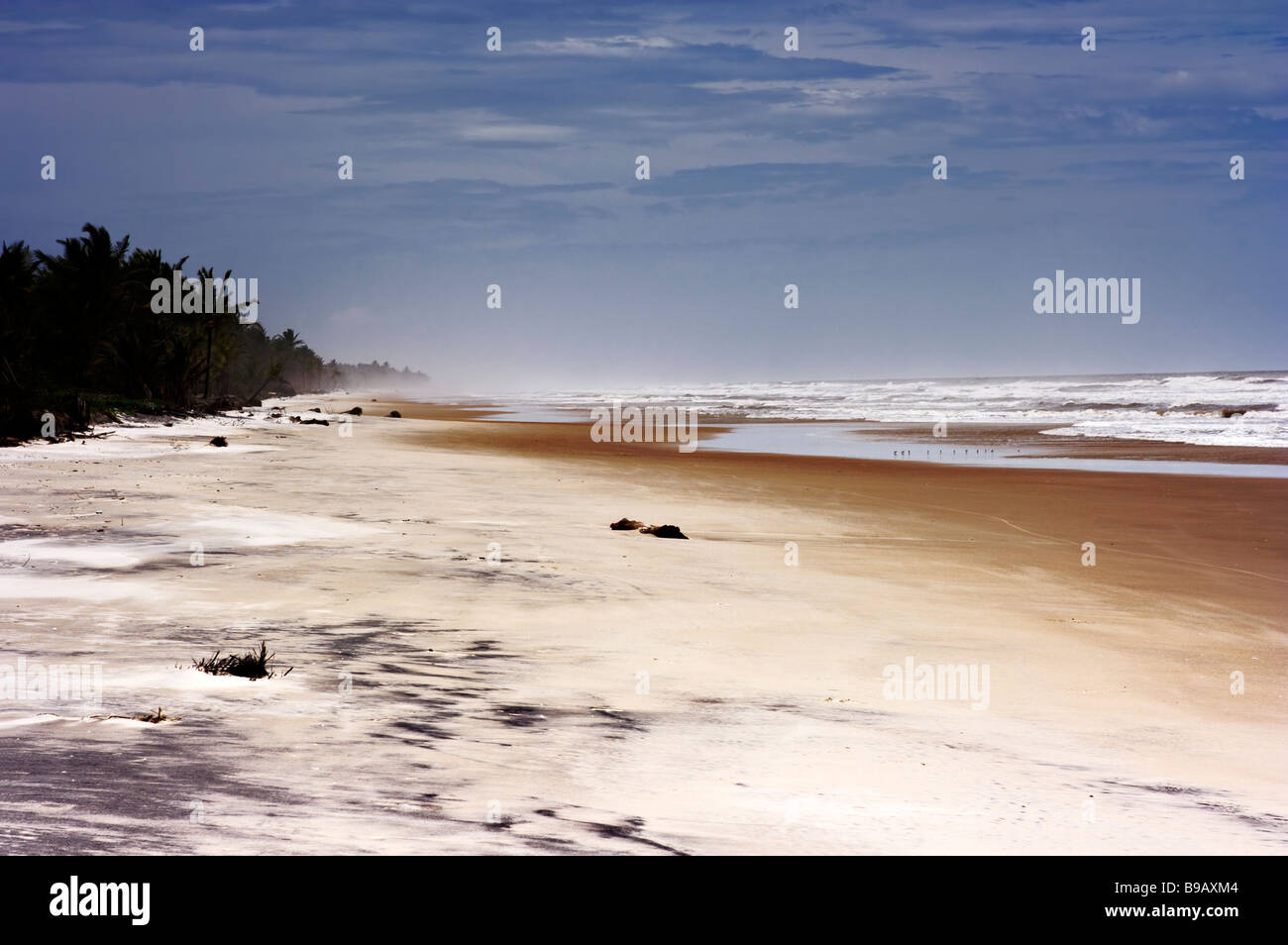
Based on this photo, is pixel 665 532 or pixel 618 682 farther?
pixel 665 532

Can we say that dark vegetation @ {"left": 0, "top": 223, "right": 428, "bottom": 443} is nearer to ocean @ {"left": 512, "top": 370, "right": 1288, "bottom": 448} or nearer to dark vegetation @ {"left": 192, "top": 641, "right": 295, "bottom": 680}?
dark vegetation @ {"left": 192, "top": 641, "right": 295, "bottom": 680}

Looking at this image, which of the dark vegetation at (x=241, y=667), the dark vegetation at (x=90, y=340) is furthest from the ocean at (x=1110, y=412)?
the dark vegetation at (x=241, y=667)

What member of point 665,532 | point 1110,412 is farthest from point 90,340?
point 1110,412

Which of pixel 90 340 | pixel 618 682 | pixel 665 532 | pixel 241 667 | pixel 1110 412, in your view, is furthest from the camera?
pixel 1110 412

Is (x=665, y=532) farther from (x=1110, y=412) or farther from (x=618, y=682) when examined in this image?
A: (x=1110, y=412)

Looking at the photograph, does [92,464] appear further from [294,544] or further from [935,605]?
[935,605]

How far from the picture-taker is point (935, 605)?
1077 centimetres

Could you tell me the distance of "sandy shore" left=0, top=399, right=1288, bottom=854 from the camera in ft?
14.0

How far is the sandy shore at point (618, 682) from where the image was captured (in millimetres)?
4277

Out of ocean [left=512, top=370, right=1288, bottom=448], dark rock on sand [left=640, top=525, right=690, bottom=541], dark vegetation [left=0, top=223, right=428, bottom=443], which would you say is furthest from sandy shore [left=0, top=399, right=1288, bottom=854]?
ocean [left=512, top=370, right=1288, bottom=448]

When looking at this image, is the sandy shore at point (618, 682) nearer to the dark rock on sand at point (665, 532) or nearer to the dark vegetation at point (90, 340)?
the dark rock on sand at point (665, 532)

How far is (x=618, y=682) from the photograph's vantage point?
7.02 m
